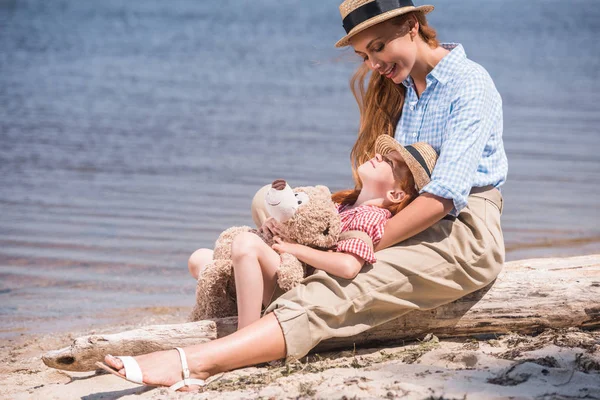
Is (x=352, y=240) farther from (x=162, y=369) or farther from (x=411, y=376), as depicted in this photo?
(x=162, y=369)

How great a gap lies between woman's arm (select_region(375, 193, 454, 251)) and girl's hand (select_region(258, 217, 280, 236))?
1.70 feet

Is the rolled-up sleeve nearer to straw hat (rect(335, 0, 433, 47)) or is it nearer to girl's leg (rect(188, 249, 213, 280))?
straw hat (rect(335, 0, 433, 47))

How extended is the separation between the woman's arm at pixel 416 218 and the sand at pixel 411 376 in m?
0.59

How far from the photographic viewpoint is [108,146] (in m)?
10.6

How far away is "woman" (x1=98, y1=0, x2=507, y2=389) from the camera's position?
11.9ft

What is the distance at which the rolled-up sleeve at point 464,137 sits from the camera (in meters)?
3.67

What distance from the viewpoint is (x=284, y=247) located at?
147 inches

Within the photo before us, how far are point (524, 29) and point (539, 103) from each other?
17.2 meters

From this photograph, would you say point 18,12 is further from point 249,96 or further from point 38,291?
point 38,291

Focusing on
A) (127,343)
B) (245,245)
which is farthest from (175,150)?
(245,245)

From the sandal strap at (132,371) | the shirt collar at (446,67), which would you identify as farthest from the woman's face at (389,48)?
the sandal strap at (132,371)

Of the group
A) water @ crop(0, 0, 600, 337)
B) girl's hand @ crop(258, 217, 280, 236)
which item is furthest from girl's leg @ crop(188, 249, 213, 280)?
water @ crop(0, 0, 600, 337)

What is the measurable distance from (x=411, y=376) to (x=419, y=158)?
109 cm

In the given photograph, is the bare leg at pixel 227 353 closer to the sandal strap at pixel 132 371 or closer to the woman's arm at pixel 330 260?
the sandal strap at pixel 132 371
